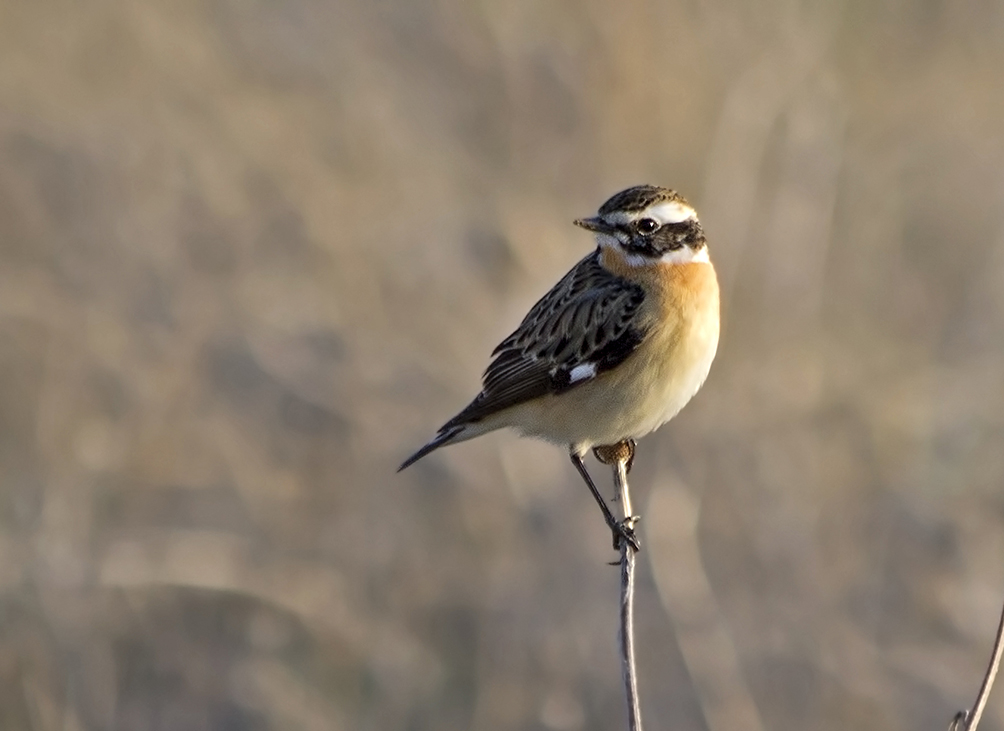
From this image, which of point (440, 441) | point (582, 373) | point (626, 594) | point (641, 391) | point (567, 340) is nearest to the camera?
point (626, 594)

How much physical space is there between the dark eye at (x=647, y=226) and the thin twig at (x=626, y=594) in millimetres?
772

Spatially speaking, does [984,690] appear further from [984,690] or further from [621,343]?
[621,343]

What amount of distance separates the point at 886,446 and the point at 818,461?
53cm

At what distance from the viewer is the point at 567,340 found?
18.0 feet

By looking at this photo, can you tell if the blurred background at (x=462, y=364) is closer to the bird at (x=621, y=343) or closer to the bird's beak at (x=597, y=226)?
the bird at (x=621, y=343)

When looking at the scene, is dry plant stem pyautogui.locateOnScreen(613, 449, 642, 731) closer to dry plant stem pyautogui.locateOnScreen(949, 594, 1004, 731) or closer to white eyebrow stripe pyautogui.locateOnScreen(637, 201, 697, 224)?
dry plant stem pyautogui.locateOnScreen(949, 594, 1004, 731)

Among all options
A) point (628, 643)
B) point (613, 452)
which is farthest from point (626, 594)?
point (613, 452)

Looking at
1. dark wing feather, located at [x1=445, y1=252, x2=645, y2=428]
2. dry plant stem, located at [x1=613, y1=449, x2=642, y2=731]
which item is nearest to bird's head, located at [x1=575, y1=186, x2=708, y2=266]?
dark wing feather, located at [x1=445, y1=252, x2=645, y2=428]

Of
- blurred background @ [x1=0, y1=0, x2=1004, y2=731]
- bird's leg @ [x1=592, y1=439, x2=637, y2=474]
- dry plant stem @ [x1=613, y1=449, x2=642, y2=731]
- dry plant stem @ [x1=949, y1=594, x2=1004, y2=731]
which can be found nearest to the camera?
dry plant stem @ [x1=949, y1=594, x2=1004, y2=731]

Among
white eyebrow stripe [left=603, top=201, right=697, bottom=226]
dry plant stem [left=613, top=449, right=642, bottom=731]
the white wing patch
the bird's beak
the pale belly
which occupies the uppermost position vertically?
white eyebrow stripe [left=603, top=201, right=697, bottom=226]

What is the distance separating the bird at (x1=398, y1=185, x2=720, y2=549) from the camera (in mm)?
5273

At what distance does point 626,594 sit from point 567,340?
1851 mm

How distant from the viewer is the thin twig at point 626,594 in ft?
11.1

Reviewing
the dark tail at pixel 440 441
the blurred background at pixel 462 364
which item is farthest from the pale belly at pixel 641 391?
the blurred background at pixel 462 364
